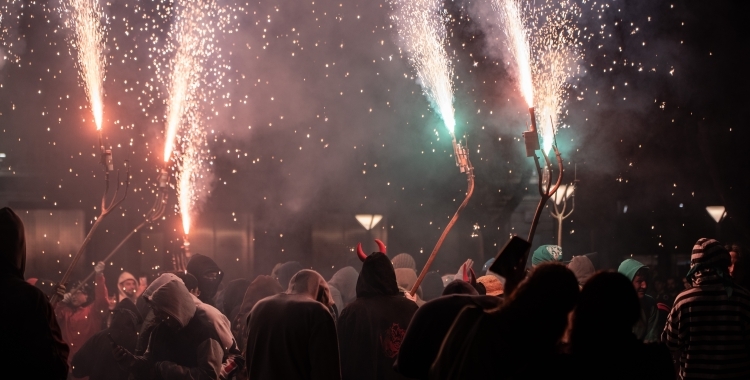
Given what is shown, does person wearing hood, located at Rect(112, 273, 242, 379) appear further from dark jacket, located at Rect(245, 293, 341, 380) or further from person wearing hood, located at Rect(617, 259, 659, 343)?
person wearing hood, located at Rect(617, 259, 659, 343)

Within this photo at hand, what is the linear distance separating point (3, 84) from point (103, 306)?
674 cm

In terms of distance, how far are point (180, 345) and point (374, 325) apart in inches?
52.5

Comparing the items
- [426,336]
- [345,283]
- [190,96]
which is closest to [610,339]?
[426,336]

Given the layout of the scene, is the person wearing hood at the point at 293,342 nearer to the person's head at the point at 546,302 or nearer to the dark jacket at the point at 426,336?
the dark jacket at the point at 426,336

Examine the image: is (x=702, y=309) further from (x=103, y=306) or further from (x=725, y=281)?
(x=103, y=306)

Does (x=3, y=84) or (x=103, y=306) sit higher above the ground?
(x=3, y=84)

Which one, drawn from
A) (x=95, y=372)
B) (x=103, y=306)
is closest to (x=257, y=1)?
(x=103, y=306)

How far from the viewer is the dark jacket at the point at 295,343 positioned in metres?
4.23

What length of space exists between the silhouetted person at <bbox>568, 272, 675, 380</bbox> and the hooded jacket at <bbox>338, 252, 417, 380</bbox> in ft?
6.76

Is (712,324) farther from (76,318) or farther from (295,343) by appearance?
(76,318)

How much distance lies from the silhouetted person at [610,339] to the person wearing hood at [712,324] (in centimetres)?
189

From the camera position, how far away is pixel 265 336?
434 centimetres

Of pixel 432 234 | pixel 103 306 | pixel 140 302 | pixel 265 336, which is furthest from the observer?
pixel 432 234

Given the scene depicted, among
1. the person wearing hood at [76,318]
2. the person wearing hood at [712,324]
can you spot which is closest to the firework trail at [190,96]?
the person wearing hood at [76,318]
